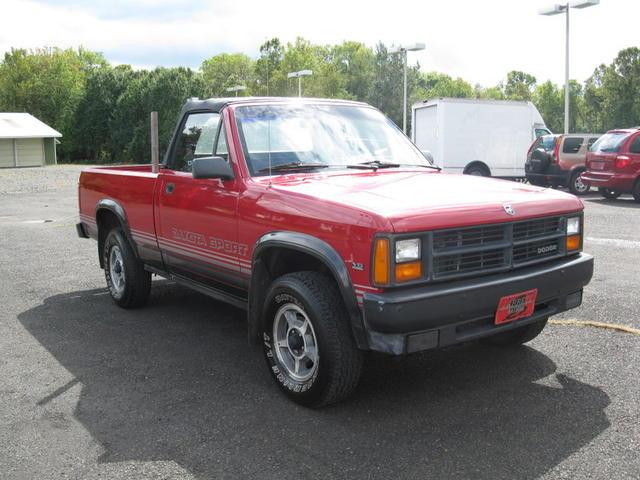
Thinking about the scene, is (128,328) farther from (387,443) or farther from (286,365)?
(387,443)

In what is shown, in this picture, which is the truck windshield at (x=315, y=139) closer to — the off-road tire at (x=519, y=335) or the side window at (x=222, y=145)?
the side window at (x=222, y=145)

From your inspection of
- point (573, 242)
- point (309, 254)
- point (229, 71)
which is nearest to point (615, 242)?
point (573, 242)

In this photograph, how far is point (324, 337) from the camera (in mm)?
3912

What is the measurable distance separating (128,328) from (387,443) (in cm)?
317

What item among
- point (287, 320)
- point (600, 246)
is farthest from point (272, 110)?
point (600, 246)

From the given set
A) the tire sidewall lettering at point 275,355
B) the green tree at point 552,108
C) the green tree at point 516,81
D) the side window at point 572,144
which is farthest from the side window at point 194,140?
the green tree at point 516,81

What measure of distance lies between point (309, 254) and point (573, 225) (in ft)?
6.00

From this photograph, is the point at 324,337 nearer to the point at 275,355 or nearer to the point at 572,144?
the point at 275,355

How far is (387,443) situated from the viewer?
3.69 meters

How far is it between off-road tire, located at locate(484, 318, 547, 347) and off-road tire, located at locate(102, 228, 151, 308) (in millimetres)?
Result: 3299

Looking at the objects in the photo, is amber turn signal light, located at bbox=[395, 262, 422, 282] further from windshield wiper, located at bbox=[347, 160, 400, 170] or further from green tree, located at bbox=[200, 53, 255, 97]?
green tree, located at bbox=[200, 53, 255, 97]

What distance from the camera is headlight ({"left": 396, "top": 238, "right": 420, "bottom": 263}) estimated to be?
12.0 feet

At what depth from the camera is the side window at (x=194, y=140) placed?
5438 millimetres

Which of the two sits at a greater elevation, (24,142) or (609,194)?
(24,142)
